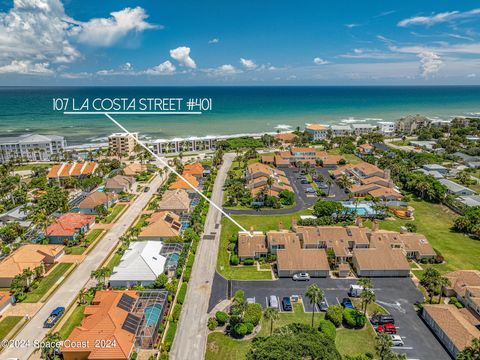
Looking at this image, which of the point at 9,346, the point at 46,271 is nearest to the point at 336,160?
the point at 46,271


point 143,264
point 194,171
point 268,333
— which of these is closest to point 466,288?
point 268,333

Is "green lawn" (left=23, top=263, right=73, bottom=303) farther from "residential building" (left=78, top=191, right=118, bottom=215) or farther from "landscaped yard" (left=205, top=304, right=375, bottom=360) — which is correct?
"landscaped yard" (left=205, top=304, right=375, bottom=360)

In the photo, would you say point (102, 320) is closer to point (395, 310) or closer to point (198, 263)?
Result: point (198, 263)

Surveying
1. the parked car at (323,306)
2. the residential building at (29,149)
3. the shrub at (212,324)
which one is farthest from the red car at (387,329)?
the residential building at (29,149)

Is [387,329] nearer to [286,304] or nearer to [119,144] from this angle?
[286,304]

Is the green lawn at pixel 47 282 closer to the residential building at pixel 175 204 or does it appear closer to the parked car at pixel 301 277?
the residential building at pixel 175 204

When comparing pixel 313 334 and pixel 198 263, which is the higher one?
pixel 313 334
